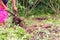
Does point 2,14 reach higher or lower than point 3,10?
lower

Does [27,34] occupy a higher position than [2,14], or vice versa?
[2,14]

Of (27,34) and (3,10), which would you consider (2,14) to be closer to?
(3,10)

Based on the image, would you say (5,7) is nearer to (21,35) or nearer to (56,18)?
(21,35)

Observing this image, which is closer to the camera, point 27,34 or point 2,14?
point 27,34

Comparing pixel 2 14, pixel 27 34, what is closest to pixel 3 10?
pixel 2 14

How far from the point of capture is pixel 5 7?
537 centimetres

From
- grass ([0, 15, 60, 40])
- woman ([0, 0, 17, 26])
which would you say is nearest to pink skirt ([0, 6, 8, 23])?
woman ([0, 0, 17, 26])

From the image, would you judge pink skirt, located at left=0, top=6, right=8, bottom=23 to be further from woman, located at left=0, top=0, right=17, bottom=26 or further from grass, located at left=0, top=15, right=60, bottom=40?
grass, located at left=0, top=15, right=60, bottom=40

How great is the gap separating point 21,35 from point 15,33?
134mm

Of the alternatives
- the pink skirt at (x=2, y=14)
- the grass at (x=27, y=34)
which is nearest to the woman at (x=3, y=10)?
the pink skirt at (x=2, y=14)

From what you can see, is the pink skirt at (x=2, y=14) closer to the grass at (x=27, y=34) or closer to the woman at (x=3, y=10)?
the woman at (x=3, y=10)

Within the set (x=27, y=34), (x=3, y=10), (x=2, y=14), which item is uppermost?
(x=3, y=10)

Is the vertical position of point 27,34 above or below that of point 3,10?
below

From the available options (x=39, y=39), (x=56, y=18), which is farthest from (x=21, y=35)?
(x=56, y=18)
